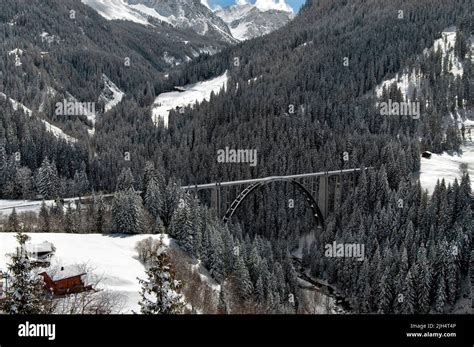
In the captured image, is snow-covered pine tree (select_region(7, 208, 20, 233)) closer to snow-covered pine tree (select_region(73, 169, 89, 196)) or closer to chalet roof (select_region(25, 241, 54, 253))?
chalet roof (select_region(25, 241, 54, 253))

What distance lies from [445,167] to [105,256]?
108 m

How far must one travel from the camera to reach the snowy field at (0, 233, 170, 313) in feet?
163

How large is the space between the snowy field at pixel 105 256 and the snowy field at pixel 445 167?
79.2m

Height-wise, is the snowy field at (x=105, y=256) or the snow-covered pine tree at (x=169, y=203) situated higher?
the snow-covered pine tree at (x=169, y=203)

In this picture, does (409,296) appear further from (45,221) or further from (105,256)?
(45,221)

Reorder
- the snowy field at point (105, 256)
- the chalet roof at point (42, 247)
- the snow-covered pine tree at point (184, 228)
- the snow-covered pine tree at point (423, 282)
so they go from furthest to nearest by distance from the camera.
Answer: the snow-covered pine tree at point (423, 282), the snow-covered pine tree at point (184, 228), the chalet roof at point (42, 247), the snowy field at point (105, 256)

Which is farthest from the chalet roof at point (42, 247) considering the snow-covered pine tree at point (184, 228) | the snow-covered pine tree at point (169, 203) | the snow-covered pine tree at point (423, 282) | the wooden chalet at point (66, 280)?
the snow-covered pine tree at point (423, 282)

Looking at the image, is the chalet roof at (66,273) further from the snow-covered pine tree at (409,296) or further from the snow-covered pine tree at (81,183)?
the snow-covered pine tree at (81,183)

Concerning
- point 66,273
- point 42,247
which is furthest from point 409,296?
point 42,247

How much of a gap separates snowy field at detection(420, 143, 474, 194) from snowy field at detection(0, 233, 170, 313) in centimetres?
7921

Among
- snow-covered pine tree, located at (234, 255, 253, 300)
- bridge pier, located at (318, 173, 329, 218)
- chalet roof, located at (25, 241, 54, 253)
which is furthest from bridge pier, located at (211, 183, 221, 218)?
chalet roof, located at (25, 241, 54, 253)

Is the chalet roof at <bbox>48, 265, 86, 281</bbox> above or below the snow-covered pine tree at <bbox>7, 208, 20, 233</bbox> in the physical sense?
below

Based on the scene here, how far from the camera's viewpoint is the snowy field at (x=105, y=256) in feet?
163
